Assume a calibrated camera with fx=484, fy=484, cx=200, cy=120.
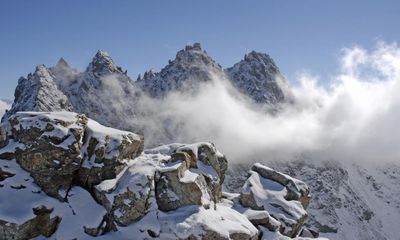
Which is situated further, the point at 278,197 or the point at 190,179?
the point at 278,197

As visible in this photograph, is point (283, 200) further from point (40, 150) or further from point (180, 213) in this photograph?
point (40, 150)

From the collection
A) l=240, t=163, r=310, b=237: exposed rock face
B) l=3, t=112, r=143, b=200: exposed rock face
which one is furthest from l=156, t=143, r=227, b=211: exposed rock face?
l=3, t=112, r=143, b=200: exposed rock face

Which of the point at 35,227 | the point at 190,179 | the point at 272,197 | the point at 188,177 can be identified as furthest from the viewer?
the point at 272,197

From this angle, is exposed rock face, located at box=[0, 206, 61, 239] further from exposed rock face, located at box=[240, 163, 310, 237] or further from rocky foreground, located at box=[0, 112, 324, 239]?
exposed rock face, located at box=[240, 163, 310, 237]

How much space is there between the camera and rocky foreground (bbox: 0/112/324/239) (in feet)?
130

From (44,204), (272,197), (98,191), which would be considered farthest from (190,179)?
(44,204)

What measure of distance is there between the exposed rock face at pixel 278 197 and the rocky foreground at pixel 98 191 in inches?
65.1

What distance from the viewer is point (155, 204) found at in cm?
4216

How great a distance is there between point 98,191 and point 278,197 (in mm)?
19892

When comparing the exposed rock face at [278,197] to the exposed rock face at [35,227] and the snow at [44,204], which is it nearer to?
the snow at [44,204]

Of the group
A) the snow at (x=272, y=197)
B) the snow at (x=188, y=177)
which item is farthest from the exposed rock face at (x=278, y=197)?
the snow at (x=188, y=177)

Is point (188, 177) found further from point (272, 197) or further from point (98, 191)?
point (272, 197)

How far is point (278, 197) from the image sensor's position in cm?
5197

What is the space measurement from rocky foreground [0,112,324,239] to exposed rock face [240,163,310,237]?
1653 millimetres
